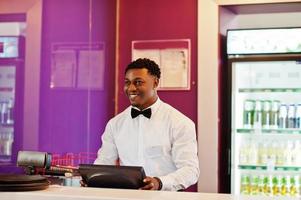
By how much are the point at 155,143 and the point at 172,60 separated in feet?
4.91

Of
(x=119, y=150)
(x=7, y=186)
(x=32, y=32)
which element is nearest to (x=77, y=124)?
(x=119, y=150)

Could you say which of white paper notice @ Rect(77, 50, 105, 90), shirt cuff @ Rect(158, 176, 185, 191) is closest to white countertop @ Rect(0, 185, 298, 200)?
shirt cuff @ Rect(158, 176, 185, 191)

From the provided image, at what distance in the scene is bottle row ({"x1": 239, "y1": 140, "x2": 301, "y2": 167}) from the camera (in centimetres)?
443

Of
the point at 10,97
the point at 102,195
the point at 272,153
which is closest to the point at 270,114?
the point at 272,153

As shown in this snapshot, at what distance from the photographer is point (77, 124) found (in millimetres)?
3707

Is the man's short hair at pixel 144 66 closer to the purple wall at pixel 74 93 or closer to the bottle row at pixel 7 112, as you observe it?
the purple wall at pixel 74 93

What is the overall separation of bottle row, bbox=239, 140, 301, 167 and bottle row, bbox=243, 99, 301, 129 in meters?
0.22

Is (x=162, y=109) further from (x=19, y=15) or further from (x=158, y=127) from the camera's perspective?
(x=19, y=15)

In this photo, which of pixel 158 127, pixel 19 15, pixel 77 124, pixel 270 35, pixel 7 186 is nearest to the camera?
pixel 7 186

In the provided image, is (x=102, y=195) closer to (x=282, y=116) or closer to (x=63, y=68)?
(x=63, y=68)

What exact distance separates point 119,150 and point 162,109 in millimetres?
391

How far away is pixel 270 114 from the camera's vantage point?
14.6 ft

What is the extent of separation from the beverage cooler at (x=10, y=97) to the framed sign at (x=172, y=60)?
1769mm

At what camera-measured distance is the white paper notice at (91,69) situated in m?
3.79
